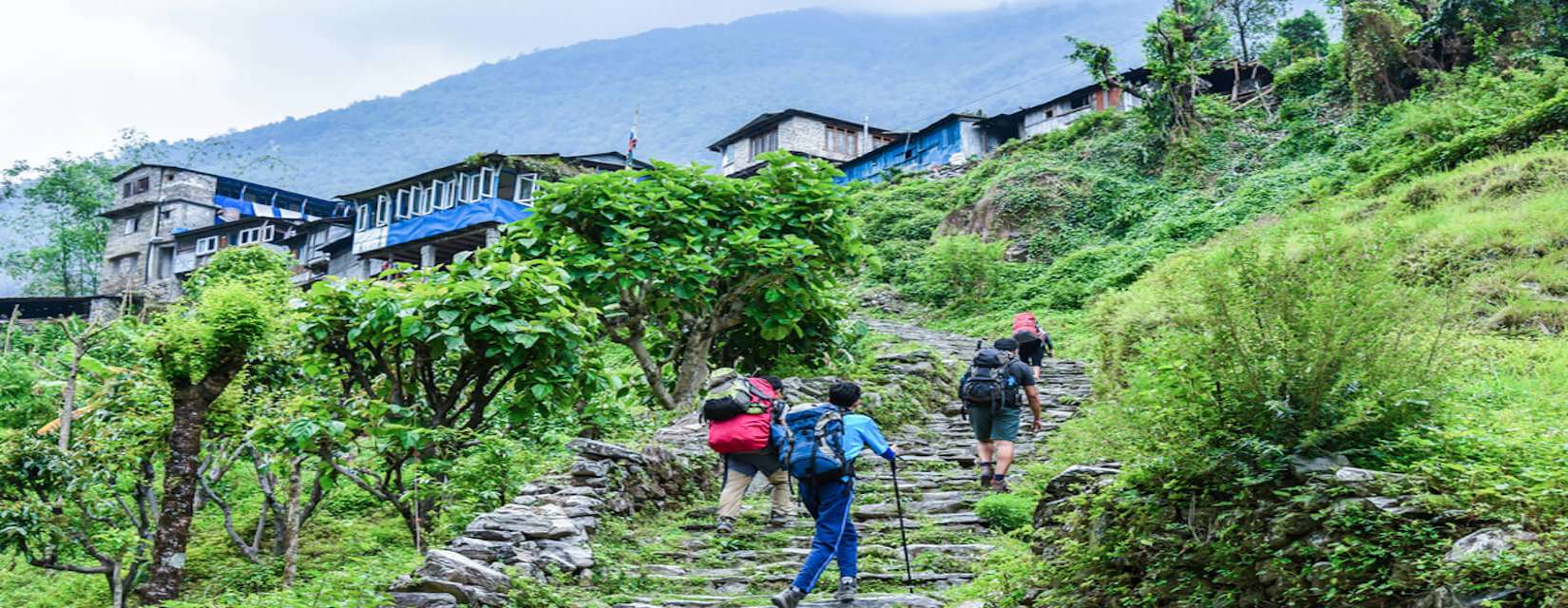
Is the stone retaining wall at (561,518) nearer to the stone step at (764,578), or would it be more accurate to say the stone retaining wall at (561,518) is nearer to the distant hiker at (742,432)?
the stone step at (764,578)

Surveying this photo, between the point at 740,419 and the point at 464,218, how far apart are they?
2989cm

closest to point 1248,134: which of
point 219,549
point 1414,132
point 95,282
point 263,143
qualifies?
point 1414,132

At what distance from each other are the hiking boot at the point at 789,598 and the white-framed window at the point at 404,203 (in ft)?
114

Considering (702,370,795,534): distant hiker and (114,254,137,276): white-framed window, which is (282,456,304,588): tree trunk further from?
(114,254,137,276): white-framed window

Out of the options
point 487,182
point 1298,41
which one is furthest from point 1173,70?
point 487,182

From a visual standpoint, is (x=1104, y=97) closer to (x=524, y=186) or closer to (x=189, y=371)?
(x=524, y=186)

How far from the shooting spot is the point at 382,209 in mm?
40375

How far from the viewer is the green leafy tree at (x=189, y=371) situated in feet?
31.9

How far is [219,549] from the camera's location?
1352 cm

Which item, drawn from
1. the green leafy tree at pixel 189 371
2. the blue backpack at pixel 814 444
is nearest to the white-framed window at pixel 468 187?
the green leafy tree at pixel 189 371

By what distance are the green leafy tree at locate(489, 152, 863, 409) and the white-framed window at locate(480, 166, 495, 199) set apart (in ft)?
80.7

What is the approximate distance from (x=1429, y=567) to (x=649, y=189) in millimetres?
9202

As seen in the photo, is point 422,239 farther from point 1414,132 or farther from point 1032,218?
point 1414,132

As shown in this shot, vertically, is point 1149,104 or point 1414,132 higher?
point 1149,104
